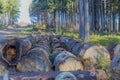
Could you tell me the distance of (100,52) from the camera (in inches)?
361

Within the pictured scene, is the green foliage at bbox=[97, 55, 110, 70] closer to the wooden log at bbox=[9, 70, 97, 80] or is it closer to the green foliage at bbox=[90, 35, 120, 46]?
the wooden log at bbox=[9, 70, 97, 80]

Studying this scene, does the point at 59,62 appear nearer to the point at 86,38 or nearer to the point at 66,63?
the point at 66,63

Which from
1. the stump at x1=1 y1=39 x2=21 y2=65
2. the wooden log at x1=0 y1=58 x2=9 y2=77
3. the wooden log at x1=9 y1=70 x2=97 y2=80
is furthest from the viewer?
the stump at x1=1 y1=39 x2=21 y2=65

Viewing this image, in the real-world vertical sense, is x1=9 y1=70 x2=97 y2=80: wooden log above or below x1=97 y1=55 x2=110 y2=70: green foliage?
above

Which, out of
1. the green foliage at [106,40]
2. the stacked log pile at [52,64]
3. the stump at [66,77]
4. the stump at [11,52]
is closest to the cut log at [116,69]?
the stacked log pile at [52,64]

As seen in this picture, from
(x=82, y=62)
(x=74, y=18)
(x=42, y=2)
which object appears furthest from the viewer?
(x=42, y=2)

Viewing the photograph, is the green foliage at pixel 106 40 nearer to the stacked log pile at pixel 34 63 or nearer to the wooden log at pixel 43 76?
the stacked log pile at pixel 34 63

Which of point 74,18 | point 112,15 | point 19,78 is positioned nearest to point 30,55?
point 19,78

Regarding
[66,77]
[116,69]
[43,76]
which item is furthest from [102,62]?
[66,77]

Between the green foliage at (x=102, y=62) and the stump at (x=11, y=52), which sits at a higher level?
the stump at (x=11, y=52)

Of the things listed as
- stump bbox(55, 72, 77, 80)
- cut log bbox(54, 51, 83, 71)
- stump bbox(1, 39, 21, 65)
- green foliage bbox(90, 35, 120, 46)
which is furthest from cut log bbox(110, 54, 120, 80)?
green foliage bbox(90, 35, 120, 46)

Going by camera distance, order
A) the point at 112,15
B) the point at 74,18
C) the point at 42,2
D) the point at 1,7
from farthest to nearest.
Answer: the point at 1,7 < the point at 42,2 < the point at 74,18 < the point at 112,15

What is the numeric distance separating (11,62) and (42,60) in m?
1.12

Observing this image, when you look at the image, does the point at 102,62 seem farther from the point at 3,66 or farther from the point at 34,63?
the point at 3,66
